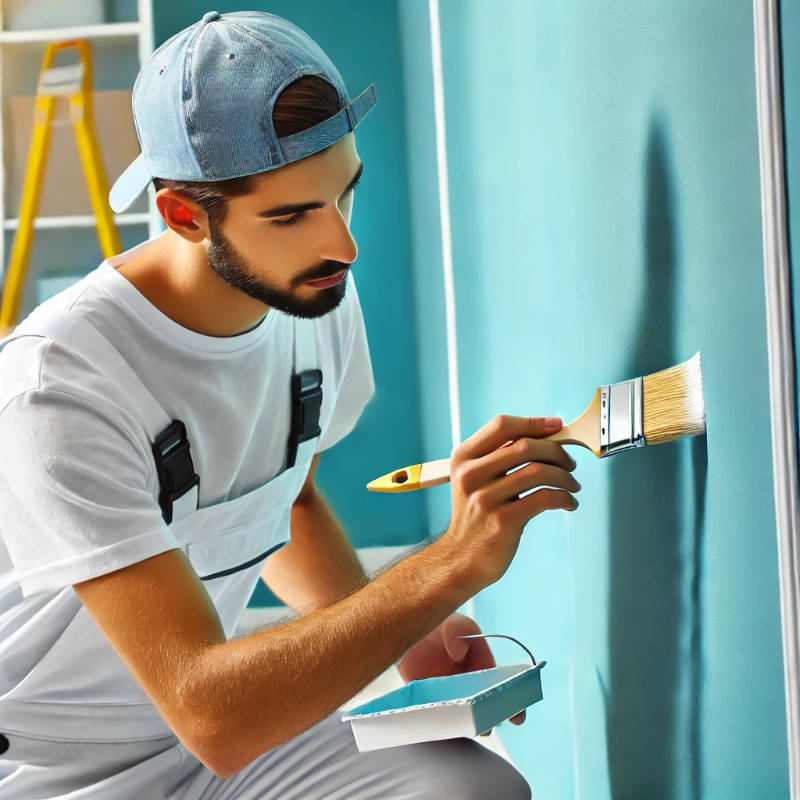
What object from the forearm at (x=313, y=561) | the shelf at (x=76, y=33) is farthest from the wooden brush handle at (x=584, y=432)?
the shelf at (x=76, y=33)

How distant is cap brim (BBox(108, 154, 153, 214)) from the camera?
1.20m

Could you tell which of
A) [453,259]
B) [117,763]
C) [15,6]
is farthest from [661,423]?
[15,6]

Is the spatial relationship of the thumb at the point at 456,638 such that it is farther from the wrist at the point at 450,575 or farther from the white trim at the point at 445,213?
the white trim at the point at 445,213

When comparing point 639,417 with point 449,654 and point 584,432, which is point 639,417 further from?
point 449,654

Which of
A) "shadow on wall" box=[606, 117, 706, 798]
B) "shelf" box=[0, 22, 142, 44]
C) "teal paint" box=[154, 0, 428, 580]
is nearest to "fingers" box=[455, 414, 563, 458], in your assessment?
"shadow on wall" box=[606, 117, 706, 798]

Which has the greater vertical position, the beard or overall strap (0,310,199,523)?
the beard

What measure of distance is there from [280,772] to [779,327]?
75 centimetres

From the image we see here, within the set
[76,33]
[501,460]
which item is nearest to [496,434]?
[501,460]

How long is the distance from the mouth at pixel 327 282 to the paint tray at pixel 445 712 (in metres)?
0.46

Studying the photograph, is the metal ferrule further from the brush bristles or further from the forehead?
the forehead

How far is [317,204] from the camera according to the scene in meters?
1.05

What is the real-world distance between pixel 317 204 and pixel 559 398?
0.42 meters

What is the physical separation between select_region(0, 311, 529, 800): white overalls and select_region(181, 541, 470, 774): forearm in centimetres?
19

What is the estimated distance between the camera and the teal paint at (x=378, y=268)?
289 centimetres
